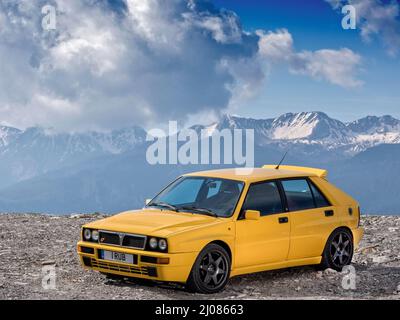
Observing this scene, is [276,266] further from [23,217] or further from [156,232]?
[23,217]

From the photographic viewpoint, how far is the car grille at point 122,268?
9109mm

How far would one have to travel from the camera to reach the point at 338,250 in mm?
11398

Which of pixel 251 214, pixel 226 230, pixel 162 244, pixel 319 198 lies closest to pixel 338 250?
pixel 319 198

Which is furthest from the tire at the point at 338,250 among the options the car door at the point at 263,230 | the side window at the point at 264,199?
the side window at the point at 264,199

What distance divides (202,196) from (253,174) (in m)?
0.81

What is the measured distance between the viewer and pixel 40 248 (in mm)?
14188

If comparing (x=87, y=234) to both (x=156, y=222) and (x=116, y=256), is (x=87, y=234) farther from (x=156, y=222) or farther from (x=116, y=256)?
(x=156, y=222)

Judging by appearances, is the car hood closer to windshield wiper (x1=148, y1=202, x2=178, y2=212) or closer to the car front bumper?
windshield wiper (x1=148, y1=202, x2=178, y2=212)

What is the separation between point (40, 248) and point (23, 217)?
5.96 meters

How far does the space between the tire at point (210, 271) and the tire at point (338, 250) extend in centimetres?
223

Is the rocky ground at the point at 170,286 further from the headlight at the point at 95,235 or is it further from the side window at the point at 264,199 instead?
the side window at the point at 264,199

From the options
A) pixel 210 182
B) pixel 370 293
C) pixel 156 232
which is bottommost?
pixel 370 293

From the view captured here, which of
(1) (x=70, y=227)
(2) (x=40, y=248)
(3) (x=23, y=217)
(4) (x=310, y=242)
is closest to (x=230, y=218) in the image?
(4) (x=310, y=242)
